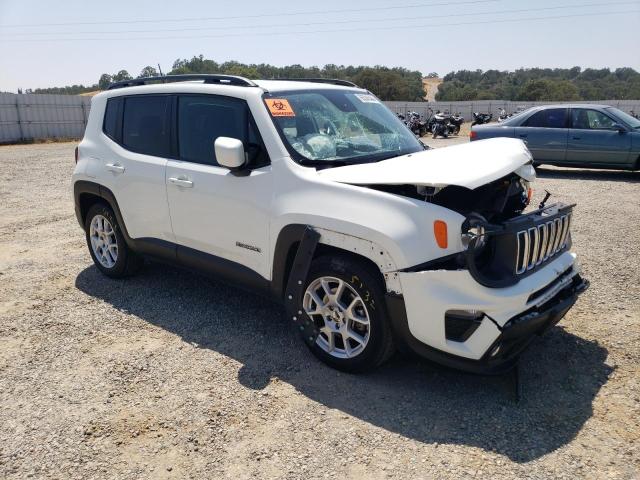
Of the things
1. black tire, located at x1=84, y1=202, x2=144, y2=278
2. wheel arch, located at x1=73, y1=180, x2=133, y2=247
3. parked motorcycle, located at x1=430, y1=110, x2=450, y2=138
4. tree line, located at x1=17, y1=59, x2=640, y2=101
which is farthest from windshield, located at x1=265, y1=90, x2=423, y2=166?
tree line, located at x1=17, y1=59, x2=640, y2=101

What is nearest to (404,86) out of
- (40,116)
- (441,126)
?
(441,126)

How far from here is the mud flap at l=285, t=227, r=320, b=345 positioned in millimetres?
3438

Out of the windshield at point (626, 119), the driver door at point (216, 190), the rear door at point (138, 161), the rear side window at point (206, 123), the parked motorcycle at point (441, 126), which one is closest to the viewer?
the driver door at point (216, 190)

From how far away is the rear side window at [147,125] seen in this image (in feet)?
15.0

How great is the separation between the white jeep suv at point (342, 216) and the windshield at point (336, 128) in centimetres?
1

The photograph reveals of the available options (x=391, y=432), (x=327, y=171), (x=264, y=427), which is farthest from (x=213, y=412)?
(x=327, y=171)

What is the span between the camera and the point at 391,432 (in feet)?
9.73

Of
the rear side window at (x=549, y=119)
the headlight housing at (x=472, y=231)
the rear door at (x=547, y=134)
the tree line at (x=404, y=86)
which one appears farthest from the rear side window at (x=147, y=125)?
the tree line at (x=404, y=86)

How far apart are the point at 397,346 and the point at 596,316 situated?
212cm

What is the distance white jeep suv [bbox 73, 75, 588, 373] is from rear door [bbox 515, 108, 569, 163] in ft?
27.6

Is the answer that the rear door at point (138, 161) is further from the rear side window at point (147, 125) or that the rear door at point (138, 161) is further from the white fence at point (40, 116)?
the white fence at point (40, 116)

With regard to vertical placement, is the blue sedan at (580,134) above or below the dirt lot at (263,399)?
above

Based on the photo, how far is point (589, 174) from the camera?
40.5 ft

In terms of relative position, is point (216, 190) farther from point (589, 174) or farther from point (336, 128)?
point (589, 174)
